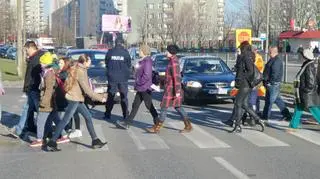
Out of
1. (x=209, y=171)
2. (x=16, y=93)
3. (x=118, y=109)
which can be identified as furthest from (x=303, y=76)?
(x=16, y=93)

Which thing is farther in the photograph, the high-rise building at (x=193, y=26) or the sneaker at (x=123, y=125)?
the high-rise building at (x=193, y=26)

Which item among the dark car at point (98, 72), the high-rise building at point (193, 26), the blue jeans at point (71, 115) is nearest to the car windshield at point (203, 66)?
the dark car at point (98, 72)

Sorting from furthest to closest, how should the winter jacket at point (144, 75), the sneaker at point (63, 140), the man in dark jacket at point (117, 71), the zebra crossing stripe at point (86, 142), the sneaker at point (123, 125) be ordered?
the man in dark jacket at point (117, 71) < the sneaker at point (123, 125) < the winter jacket at point (144, 75) < the sneaker at point (63, 140) < the zebra crossing stripe at point (86, 142)

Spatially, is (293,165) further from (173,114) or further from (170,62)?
(173,114)

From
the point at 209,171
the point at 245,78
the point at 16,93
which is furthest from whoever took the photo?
the point at 16,93

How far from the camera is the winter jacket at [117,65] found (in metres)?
13.4

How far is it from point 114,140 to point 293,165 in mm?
3647

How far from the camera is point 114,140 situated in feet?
34.9

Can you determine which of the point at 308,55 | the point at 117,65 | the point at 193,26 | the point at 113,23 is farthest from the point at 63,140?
the point at 193,26

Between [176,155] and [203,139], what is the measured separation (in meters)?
1.65

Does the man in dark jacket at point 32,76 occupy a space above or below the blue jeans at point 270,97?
above

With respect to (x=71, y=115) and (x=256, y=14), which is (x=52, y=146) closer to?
(x=71, y=115)

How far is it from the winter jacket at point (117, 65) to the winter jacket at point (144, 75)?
1646 millimetres

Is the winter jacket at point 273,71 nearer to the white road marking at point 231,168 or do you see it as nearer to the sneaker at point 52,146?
the white road marking at point 231,168
